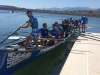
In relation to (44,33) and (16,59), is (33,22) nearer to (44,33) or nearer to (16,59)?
(16,59)

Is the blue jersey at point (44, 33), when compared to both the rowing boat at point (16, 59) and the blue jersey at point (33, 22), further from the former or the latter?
the blue jersey at point (33, 22)

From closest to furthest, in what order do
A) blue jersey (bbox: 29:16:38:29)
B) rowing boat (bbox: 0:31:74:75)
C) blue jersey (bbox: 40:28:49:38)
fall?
rowing boat (bbox: 0:31:74:75) < blue jersey (bbox: 29:16:38:29) < blue jersey (bbox: 40:28:49:38)

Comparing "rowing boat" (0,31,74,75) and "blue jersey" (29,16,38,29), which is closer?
"rowing boat" (0,31,74,75)

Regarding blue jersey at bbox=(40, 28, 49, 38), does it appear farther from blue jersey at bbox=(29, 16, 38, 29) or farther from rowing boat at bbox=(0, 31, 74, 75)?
blue jersey at bbox=(29, 16, 38, 29)

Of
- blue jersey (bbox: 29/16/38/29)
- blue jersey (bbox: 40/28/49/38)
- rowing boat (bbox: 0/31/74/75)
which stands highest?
blue jersey (bbox: 29/16/38/29)

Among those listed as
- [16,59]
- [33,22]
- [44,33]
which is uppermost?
[33,22]

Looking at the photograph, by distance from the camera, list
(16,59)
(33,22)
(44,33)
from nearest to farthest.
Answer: (16,59), (33,22), (44,33)

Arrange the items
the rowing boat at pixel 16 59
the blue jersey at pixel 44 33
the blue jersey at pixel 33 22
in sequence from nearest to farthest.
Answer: the rowing boat at pixel 16 59 → the blue jersey at pixel 33 22 → the blue jersey at pixel 44 33

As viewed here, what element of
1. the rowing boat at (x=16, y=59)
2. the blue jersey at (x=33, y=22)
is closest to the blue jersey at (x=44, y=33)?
the rowing boat at (x=16, y=59)

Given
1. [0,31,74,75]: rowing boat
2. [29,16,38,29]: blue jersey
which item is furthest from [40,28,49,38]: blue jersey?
[29,16,38,29]: blue jersey

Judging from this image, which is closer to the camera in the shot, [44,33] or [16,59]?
[16,59]

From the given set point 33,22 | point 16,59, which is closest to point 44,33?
point 33,22

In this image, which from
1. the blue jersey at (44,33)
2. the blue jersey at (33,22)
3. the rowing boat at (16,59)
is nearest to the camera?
the rowing boat at (16,59)

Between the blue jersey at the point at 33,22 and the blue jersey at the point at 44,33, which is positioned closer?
the blue jersey at the point at 33,22
